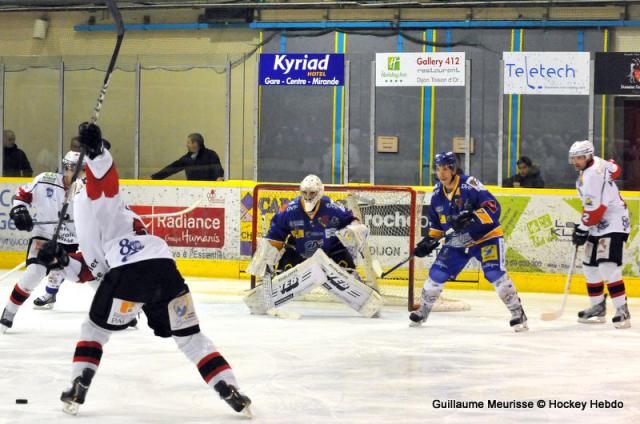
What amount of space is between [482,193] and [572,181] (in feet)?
9.45

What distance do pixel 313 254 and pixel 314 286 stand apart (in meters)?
0.28

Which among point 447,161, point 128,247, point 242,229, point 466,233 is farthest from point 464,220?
point 242,229

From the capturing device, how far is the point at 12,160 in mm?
10656

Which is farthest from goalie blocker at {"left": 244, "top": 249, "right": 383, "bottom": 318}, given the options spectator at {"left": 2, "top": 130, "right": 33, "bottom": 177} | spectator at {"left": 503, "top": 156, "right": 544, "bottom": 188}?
spectator at {"left": 2, "top": 130, "right": 33, "bottom": 177}

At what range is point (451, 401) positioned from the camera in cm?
490

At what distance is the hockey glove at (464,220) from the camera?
689cm

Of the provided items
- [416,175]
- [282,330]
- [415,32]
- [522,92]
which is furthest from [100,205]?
[415,32]

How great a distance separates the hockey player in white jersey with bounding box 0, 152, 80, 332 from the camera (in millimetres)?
6637

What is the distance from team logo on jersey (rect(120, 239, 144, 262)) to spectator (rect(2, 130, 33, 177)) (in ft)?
21.4

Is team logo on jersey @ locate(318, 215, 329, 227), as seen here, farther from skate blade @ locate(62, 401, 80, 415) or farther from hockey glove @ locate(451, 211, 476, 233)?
skate blade @ locate(62, 401, 80, 415)

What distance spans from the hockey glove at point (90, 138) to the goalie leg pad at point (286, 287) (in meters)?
3.22

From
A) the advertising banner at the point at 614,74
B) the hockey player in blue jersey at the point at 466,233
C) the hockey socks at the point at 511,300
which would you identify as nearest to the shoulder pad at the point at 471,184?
the hockey player in blue jersey at the point at 466,233

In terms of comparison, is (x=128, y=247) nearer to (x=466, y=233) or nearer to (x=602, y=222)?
(x=466, y=233)

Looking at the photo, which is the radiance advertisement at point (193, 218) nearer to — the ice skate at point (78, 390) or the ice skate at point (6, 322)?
the ice skate at point (6, 322)
